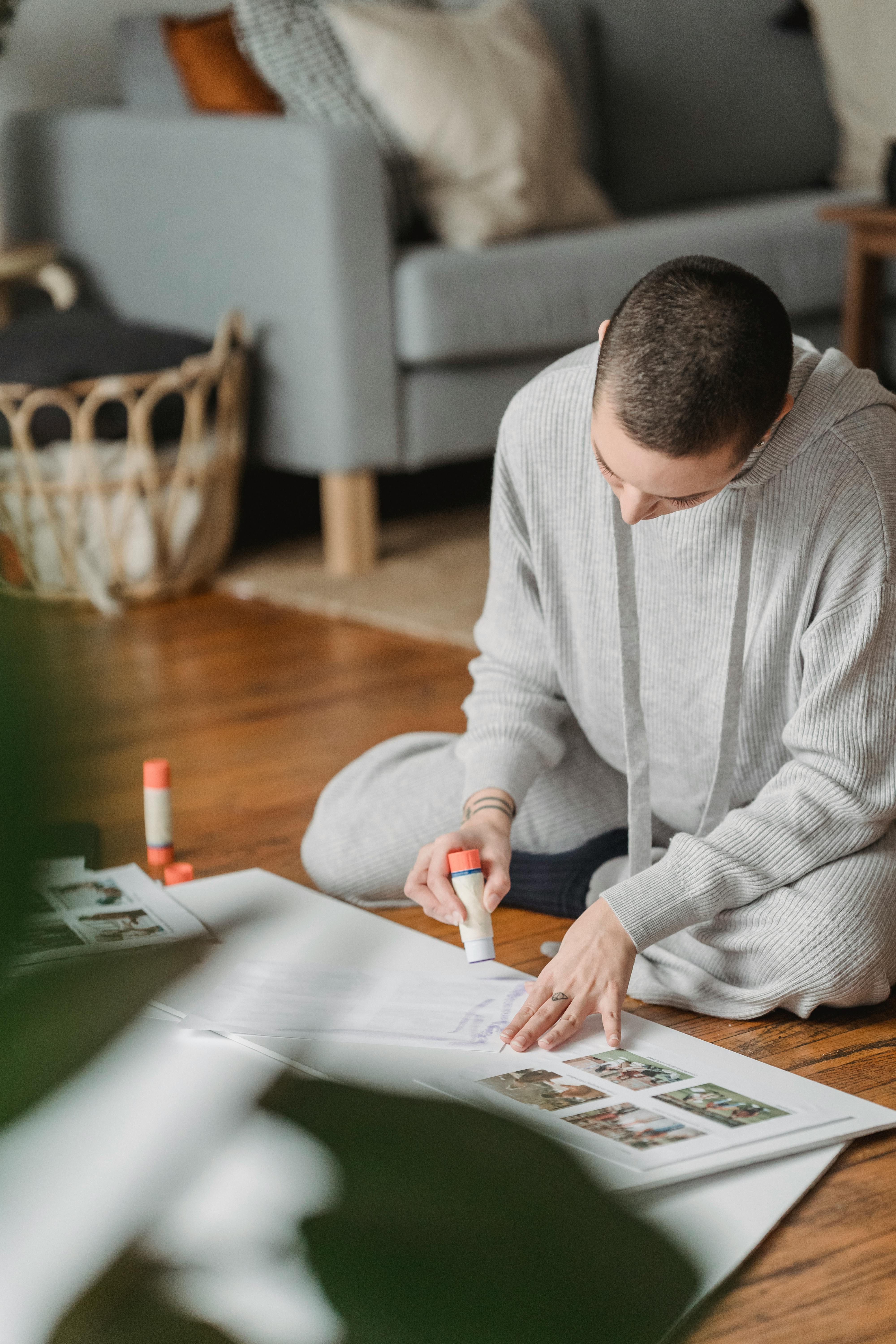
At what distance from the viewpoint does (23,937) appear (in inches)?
7.2

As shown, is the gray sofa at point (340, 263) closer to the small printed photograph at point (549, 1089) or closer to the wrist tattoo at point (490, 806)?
the wrist tattoo at point (490, 806)

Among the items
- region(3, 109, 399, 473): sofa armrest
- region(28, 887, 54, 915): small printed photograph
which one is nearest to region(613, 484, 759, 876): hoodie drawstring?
region(28, 887, 54, 915): small printed photograph

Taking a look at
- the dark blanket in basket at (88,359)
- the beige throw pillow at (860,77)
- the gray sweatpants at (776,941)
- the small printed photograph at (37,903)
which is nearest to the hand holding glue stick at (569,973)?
the gray sweatpants at (776,941)

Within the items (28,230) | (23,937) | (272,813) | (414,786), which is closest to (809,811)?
(414,786)

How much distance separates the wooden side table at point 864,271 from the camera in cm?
263

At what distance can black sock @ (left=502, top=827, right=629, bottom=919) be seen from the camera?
136cm

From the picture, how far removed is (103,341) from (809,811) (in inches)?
62.8

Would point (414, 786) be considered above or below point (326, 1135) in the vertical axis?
A: below

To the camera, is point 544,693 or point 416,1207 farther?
point 544,693

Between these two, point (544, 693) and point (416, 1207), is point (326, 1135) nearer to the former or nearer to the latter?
point (416, 1207)

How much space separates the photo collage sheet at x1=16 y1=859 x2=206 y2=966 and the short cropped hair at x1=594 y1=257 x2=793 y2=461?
2.06ft

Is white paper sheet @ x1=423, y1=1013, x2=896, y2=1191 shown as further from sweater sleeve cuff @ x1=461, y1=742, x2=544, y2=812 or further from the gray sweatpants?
sweater sleeve cuff @ x1=461, y1=742, x2=544, y2=812

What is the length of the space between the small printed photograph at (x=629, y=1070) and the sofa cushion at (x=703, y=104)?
241cm

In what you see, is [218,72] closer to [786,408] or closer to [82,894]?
[786,408]
